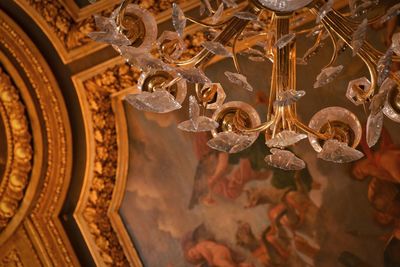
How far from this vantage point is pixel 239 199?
761 cm

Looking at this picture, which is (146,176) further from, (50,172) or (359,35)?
(359,35)

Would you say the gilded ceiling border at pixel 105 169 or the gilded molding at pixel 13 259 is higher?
the gilded ceiling border at pixel 105 169

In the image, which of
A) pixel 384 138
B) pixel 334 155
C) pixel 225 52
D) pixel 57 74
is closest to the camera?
pixel 225 52

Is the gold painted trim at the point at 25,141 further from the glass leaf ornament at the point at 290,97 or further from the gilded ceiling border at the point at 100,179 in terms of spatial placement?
the glass leaf ornament at the point at 290,97

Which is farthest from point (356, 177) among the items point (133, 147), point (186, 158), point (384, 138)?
point (133, 147)

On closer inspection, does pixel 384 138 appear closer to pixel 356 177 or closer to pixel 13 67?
pixel 356 177

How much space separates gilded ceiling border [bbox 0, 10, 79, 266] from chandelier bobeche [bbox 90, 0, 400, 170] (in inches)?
122

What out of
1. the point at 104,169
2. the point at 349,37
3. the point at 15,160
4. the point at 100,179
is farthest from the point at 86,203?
the point at 349,37

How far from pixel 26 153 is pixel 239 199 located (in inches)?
84.0

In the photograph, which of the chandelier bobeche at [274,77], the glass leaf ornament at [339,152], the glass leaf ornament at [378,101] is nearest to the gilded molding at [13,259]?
the chandelier bobeche at [274,77]

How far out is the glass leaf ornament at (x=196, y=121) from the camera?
4.31 metres

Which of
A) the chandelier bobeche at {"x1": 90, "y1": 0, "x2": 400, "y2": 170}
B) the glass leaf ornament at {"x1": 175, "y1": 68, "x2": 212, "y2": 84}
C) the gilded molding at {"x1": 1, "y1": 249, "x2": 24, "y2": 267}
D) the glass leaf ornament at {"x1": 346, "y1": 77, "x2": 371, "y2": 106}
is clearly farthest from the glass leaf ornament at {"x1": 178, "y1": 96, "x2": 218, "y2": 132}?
the gilded molding at {"x1": 1, "y1": 249, "x2": 24, "y2": 267}

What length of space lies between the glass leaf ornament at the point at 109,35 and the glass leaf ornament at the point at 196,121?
53cm

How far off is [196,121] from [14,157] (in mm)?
3649
